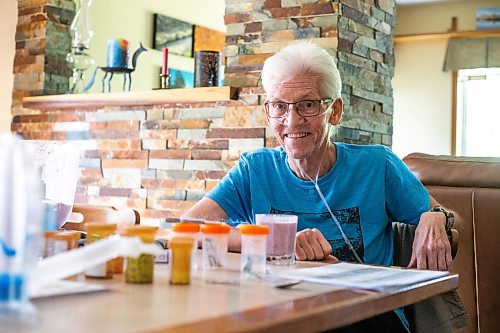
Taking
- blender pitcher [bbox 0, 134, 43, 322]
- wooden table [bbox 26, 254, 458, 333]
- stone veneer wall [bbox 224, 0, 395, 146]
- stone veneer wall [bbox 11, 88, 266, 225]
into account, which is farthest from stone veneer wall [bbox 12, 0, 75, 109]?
blender pitcher [bbox 0, 134, 43, 322]

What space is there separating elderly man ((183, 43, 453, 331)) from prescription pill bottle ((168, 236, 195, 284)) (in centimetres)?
75

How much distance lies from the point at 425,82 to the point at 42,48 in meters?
4.26

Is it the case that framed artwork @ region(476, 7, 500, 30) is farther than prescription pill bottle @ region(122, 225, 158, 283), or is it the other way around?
framed artwork @ region(476, 7, 500, 30)

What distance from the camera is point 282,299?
1.03 m

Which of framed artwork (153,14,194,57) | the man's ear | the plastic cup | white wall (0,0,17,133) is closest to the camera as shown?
the plastic cup

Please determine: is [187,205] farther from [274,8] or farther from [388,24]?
[388,24]

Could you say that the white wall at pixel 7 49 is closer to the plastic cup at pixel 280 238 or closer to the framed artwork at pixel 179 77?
the framed artwork at pixel 179 77

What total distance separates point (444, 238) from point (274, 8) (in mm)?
1558

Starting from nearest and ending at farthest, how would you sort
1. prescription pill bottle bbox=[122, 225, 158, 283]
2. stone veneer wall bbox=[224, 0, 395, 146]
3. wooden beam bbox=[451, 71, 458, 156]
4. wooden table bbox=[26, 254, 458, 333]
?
wooden table bbox=[26, 254, 458, 333] < prescription pill bottle bbox=[122, 225, 158, 283] < stone veneer wall bbox=[224, 0, 395, 146] < wooden beam bbox=[451, 71, 458, 156]

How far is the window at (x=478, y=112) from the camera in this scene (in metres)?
6.73

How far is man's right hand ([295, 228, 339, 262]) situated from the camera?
1.53m

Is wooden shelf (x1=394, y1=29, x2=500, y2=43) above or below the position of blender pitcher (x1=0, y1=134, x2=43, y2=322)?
above

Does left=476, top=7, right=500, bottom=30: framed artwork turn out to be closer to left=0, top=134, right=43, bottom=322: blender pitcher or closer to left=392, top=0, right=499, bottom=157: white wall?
left=392, top=0, right=499, bottom=157: white wall

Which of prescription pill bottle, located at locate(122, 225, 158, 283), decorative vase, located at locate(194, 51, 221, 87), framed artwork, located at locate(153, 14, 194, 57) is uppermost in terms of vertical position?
framed artwork, located at locate(153, 14, 194, 57)
